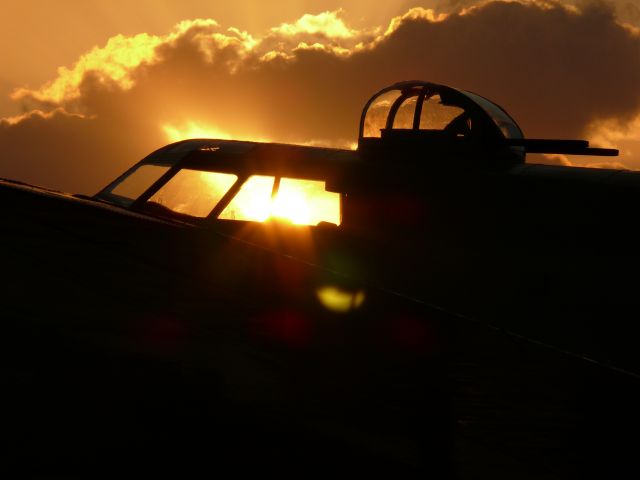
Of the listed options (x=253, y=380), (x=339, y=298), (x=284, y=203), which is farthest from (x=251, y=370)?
(x=284, y=203)

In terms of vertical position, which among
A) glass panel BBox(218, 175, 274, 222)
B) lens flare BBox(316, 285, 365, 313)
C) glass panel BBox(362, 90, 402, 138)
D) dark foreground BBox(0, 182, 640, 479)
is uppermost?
glass panel BBox(362, 90, 402, 138)

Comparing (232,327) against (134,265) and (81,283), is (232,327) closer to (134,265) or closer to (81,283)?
(81,283)

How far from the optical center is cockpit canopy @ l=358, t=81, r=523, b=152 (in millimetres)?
15180

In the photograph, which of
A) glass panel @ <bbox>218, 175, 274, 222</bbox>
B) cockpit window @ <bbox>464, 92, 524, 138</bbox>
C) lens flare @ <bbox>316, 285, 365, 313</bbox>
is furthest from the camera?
glass panel @ <bbox>218, 175, 274, 222</bbox>

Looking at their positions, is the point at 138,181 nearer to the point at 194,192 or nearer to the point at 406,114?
the point at 194,192

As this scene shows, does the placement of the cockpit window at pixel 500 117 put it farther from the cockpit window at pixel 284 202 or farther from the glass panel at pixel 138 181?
the glass panel at pixel 138 181

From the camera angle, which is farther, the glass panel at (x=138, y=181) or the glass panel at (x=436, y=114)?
the glass panel at (x=138, y=181)

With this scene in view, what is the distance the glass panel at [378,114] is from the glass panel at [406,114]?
23 centimetres

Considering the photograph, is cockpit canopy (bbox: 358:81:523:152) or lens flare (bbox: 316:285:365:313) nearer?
lens flare (bbox: 316:285:365:313)

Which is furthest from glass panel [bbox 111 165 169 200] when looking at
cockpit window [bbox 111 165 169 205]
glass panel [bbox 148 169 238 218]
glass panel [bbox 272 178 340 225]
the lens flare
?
the lens flare

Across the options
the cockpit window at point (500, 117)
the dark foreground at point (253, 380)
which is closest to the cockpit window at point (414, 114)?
the cockpit window at point (500, 117)

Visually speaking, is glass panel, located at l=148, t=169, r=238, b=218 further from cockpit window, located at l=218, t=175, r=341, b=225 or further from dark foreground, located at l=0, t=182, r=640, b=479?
dark foreground, located at l=0, t=182, r=640, b=479

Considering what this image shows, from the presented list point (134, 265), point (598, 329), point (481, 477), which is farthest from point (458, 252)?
point (481, 477)

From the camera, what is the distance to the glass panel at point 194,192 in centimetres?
1686
